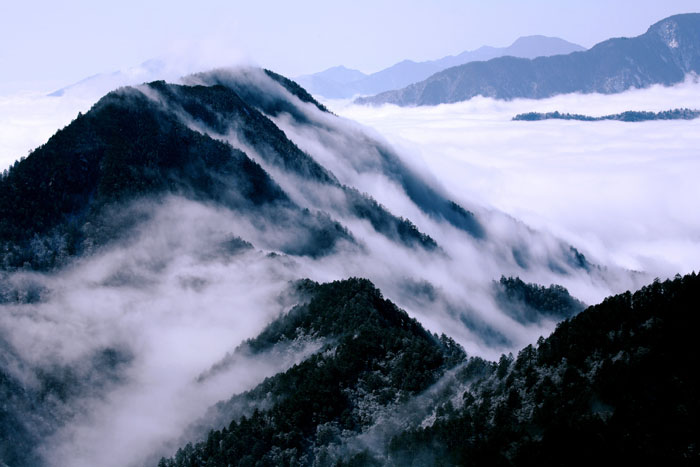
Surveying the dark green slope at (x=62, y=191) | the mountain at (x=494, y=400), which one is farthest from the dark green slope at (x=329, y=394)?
the dark green slope at (x=62, y=191)

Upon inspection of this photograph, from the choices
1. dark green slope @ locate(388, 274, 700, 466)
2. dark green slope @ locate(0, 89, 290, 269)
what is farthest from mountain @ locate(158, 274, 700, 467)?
dark green slope @ locate(0, 89, 290, 269)

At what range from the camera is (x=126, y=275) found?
7013 inches

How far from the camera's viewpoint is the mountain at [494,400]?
73.5 meters

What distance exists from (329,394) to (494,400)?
87.3ft

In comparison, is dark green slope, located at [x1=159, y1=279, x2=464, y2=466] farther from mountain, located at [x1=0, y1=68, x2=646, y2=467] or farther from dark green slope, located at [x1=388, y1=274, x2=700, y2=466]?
dark green slope, located at [x1=388, y1=274, x2=700, y2=466]

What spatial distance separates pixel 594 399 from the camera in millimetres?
76938

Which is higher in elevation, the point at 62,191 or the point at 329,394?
the point at 62,191

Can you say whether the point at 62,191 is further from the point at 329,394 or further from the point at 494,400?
the point at 494,400

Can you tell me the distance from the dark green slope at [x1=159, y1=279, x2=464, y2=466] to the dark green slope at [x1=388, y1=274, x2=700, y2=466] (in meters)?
11.2

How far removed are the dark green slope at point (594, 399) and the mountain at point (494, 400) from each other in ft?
0.47

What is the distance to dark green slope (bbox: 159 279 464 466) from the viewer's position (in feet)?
315

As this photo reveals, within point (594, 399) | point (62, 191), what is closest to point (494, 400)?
point (594, 399)

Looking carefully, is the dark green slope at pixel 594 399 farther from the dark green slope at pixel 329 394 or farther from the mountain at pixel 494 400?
the dark green slope at pixel 329 394

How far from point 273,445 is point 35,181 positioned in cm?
12517
